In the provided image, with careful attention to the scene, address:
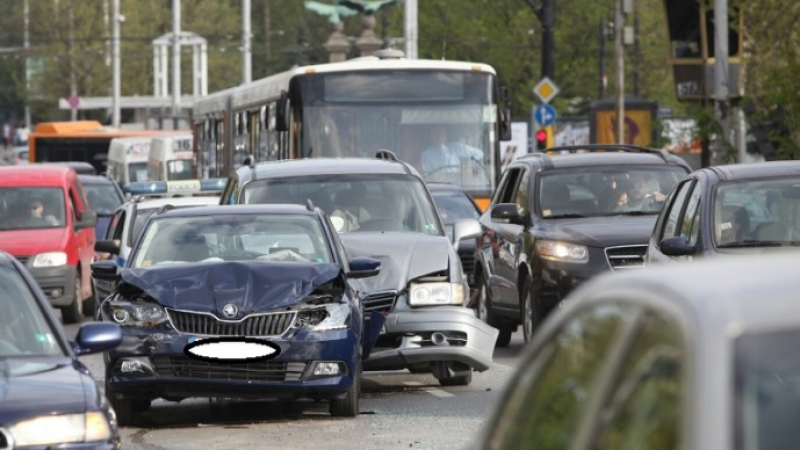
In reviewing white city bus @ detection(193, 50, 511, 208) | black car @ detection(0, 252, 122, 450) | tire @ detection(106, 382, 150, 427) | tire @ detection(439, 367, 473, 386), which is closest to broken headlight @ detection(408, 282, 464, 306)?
tire @ detection(439, 367, 473, 386)

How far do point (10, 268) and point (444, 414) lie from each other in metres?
4.51

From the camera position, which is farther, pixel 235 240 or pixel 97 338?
pixel 235 240

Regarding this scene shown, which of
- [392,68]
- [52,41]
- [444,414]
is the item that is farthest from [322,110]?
[52,41]

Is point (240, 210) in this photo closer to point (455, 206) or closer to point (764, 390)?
point (764, 390)

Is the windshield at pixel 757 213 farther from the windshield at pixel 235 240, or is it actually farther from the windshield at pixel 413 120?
the windshield at pixel 413 120

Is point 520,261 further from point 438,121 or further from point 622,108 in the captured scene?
point 622,108

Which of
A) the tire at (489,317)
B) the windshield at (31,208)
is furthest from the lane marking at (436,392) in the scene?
the windshield at (31,208)

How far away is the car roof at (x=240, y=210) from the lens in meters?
13.1

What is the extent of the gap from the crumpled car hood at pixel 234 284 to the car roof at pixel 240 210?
1.02 metres

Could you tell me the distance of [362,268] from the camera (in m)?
12.6

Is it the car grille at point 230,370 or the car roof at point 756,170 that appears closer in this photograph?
the car grille at point 230,370

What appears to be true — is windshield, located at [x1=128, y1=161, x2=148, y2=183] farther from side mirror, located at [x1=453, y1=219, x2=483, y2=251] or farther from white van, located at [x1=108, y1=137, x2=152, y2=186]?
side mirror, located at [x1=453, y1=219, x2=483, y2=251]

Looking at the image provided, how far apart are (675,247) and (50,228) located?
1286 cm

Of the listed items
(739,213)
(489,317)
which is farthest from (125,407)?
(489,317)
